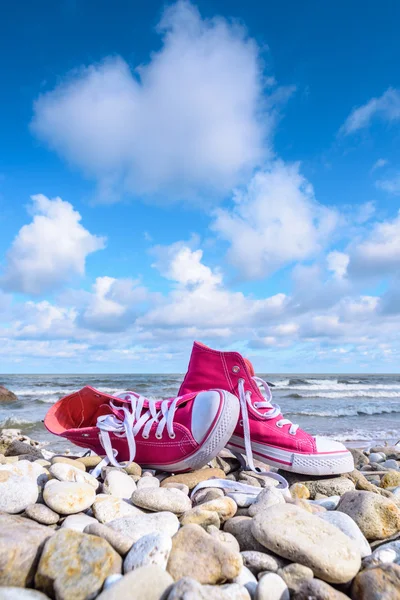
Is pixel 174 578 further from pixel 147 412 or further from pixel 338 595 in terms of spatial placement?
pixel 147 412

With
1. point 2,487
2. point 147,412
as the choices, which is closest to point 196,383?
point 147,412

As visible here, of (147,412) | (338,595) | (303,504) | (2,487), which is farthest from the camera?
(147,412)

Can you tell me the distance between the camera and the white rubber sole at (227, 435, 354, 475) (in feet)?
9.59

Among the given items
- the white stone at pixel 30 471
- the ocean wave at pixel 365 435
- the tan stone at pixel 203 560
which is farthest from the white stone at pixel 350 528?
the ocean wave at pixel 365 435

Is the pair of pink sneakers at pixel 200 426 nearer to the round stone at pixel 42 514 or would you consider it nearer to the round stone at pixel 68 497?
the round stone at pixel 68 497

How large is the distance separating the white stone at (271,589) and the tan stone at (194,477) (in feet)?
4.42

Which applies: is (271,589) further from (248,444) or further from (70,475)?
(248,444)

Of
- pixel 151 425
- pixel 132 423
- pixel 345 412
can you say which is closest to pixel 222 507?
pixel 151 425

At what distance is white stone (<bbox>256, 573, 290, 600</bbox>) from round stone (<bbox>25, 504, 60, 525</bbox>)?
0.96 metres

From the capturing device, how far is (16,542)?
149 centimetres

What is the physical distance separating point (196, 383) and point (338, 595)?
6.52ft

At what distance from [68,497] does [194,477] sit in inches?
40.8

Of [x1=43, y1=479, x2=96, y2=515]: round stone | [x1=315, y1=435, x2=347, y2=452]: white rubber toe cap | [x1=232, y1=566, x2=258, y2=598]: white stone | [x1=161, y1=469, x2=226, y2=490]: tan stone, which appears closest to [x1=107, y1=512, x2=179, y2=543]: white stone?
[x1=43, y1=479, x2=96, y2=515]: round stone

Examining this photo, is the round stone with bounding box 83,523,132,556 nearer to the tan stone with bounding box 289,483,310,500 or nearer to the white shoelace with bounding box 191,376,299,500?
the white shoelace with bounding box 191,376,299,500
